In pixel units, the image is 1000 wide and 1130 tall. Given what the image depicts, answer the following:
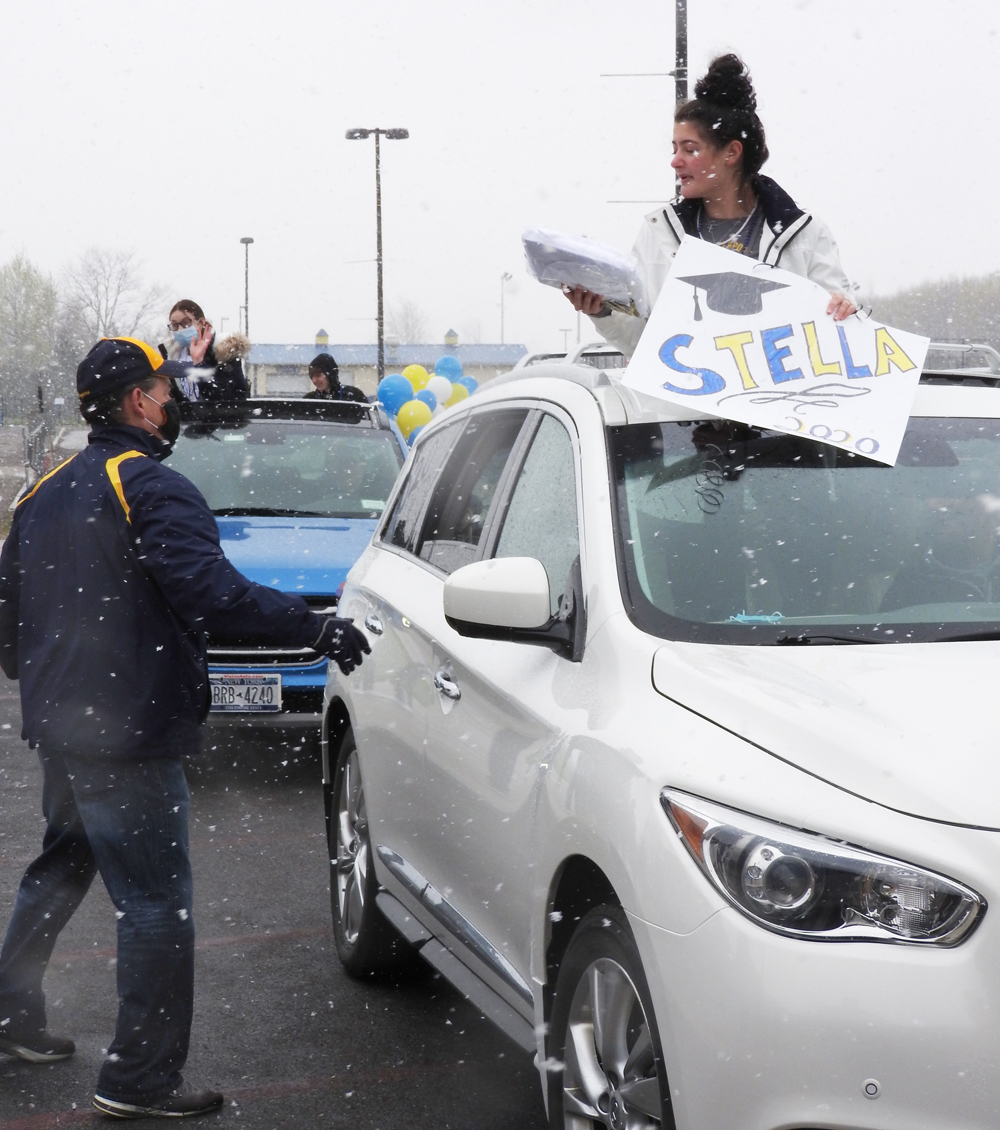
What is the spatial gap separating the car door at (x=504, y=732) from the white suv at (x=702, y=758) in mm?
11

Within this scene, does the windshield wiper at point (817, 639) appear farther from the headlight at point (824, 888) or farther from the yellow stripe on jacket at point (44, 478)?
the yellow stripe on jacket at point (44, 478)

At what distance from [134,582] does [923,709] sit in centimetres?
192

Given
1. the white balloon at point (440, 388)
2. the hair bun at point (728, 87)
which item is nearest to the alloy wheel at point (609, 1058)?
the hair bun at point (728, 87)

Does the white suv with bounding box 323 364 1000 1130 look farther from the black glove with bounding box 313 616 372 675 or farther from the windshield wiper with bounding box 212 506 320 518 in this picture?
the windshield wiper with bounding box 212 506 320 518

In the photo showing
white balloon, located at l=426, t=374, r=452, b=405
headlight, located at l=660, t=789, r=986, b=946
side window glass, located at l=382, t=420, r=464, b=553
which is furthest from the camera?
white balloon, located at l=426, t=374, r=452, b=405

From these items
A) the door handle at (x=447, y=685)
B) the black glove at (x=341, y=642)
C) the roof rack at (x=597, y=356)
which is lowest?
the door handle at (x=447, y=685)

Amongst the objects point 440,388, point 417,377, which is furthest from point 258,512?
point 417,377

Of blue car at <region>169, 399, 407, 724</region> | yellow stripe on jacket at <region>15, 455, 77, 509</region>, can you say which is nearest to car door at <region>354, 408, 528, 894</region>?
yellow stripe on jacket at <region>15, 455, 77, 509</region>

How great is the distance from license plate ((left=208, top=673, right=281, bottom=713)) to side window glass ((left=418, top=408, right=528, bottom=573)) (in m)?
2.92

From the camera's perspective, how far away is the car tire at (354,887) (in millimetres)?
4363

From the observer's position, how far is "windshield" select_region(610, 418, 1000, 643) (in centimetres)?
294

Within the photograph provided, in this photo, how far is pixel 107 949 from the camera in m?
4.85

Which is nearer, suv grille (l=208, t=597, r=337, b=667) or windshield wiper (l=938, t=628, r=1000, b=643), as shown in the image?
windshield wiper (l=938, t=628, r=1000, b=643)

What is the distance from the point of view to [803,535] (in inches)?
124
